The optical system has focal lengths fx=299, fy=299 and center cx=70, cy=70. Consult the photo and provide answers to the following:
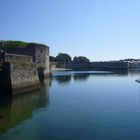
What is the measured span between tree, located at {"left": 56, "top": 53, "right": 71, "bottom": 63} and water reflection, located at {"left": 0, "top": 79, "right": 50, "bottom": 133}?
102981 millimetres

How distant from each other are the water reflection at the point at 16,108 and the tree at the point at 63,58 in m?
103

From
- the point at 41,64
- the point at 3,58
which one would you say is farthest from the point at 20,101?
the point at 41,64

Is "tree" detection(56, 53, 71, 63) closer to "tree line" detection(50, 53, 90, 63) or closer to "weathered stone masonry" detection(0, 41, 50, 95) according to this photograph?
"tree line" detection(50, 53, 90, 63)

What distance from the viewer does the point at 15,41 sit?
54156 millimetres

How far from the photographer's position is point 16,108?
2006 cm

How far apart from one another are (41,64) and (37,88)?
733 inches

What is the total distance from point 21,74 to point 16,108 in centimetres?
820

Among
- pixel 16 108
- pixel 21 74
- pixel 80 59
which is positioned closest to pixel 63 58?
pixel 80 59

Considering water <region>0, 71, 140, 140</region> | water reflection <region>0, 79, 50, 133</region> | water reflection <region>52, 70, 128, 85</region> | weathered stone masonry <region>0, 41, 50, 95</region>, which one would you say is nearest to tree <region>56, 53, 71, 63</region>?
water reflection <region>52, 70, 128, 85</region>

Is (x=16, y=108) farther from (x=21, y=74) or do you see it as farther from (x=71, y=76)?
(x=71, y=76)

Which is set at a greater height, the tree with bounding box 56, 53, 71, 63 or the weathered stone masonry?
the tree with bounding box 56, 53, 71, 63

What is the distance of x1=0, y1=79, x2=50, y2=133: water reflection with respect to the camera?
52.1 feet

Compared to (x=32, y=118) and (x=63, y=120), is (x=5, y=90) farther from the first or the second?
(x=63, y=120)

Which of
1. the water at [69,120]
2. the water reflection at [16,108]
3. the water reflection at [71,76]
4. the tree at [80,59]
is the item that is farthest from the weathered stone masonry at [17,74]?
the tree at [80,59]
